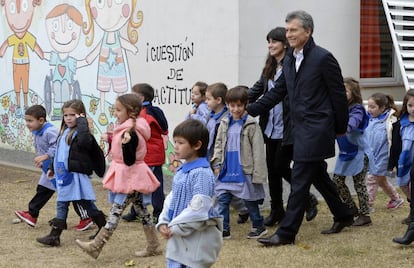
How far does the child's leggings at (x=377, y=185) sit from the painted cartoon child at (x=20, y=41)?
7862 mm

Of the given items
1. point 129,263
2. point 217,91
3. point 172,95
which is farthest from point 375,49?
point 129,263

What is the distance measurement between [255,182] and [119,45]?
18.2 feet

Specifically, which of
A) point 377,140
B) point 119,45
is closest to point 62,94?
point 119,45

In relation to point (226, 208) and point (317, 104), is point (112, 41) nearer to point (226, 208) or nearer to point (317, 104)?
point (226, 208)

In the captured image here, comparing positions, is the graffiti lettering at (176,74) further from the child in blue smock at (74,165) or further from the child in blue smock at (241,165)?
the child in blue smock at (74,165)

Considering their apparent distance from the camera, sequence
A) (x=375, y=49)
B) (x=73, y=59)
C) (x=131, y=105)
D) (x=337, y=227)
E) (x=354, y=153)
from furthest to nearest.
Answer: (x=73, y=59), (x=375, y=49), (x=354, y=153), (x=337, y=227), (x=131, y=105)

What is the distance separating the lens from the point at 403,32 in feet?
36.1

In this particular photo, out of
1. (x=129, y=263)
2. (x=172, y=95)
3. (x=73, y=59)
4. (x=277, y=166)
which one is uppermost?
(x=73, y=59)

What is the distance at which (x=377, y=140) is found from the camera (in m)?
8.70

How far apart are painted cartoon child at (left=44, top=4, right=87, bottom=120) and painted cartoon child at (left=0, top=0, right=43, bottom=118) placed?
59cm

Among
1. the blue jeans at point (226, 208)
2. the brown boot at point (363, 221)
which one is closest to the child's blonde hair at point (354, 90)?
the brown boot at point (363, 221)

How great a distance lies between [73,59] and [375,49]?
522 cm

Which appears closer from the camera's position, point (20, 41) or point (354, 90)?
point (354, 90)

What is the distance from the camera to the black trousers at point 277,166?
7.94 metres
